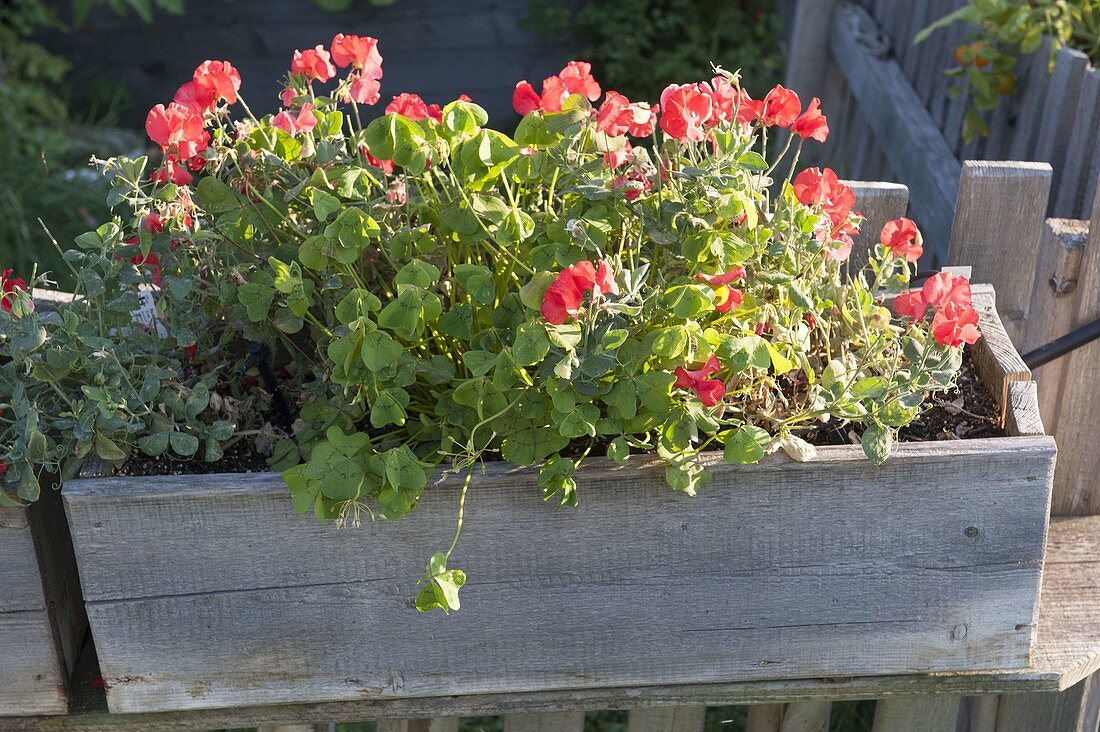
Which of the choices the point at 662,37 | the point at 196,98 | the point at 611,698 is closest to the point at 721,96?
the point at 196,98

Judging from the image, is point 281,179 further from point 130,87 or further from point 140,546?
point 130,87

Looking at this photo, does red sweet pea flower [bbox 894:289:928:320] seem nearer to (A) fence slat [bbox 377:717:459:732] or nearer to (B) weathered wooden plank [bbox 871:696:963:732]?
(B) weathered wooden plank [bbox 871:696:963:732]

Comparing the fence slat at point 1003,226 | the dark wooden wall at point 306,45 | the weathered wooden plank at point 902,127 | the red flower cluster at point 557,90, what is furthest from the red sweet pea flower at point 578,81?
the dark wooden wall at point 306,45

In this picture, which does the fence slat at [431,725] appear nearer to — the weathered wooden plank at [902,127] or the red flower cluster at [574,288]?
the red flower cluster at [574,288]

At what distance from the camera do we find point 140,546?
1148 millimetres

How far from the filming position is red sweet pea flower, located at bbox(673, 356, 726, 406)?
3.60ft

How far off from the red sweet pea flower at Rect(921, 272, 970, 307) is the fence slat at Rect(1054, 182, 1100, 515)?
0.38 m

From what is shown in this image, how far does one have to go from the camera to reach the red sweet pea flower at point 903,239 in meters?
1.31

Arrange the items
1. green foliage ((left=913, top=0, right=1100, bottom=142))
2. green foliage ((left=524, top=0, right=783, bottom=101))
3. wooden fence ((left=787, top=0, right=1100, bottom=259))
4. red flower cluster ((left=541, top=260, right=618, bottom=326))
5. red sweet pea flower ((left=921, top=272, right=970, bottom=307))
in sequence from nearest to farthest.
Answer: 1. red flower cluster ((left=541, top=260, right=618, bottom=326))
2. red sweet pea flower ((left=921, top=272, right=970, bottom=307))
3. wooden fence ((left=787, top=0, right=1100, bottom=259))
4. green foliage ((left=913, top=0, right=1100, bottom=142))
5. green foliage ((left=524, top=0, right=783, bottom=101))

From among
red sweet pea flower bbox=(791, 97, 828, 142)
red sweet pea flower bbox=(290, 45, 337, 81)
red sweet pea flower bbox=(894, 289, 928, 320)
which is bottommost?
red sweet pea flower bbox=(894, 289, 928, 320)

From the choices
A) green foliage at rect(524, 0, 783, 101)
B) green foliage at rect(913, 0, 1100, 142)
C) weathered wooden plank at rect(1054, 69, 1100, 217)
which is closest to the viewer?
weathered wooden plank at rect(1054, 69, 1100, 217)

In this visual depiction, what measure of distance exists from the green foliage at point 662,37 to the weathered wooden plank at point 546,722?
350 centimetres

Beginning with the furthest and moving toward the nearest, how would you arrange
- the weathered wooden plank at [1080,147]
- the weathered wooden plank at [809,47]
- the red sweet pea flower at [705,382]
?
the weathered wooden plank at [809,47]
the weathered wooden plank at [1080,147]
the red sweet pea flower at [705,382]

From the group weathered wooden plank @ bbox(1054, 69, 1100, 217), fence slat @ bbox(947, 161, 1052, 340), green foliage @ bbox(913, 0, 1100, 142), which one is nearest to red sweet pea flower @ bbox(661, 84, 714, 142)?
fence slat @ bbox(947, 161, 1052, 340)
